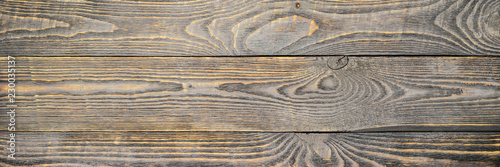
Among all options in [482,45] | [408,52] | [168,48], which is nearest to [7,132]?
[168,48]

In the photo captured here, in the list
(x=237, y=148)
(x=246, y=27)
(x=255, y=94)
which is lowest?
(x=237, y=148)

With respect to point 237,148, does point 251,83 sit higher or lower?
higher

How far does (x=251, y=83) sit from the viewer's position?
1.65 ft

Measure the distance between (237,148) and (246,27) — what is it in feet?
0.84

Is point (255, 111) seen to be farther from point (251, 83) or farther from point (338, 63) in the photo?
point (338, 63)

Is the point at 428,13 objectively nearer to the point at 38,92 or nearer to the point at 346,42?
the point at 346,42

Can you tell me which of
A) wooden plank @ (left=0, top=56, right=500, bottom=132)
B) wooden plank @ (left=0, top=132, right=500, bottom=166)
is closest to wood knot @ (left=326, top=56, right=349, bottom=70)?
wooden plank @ (left=0, top=56, right=500, bottom=132)

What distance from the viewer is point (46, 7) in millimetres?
508

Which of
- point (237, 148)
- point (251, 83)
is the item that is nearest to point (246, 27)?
point (251, 83)

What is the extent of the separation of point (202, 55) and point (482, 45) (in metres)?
0.58

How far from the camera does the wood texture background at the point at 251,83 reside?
0.50 m

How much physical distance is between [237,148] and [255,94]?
122 millimetres

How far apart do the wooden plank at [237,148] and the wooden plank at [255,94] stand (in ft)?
0.06

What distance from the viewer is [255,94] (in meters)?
→ 0.50
